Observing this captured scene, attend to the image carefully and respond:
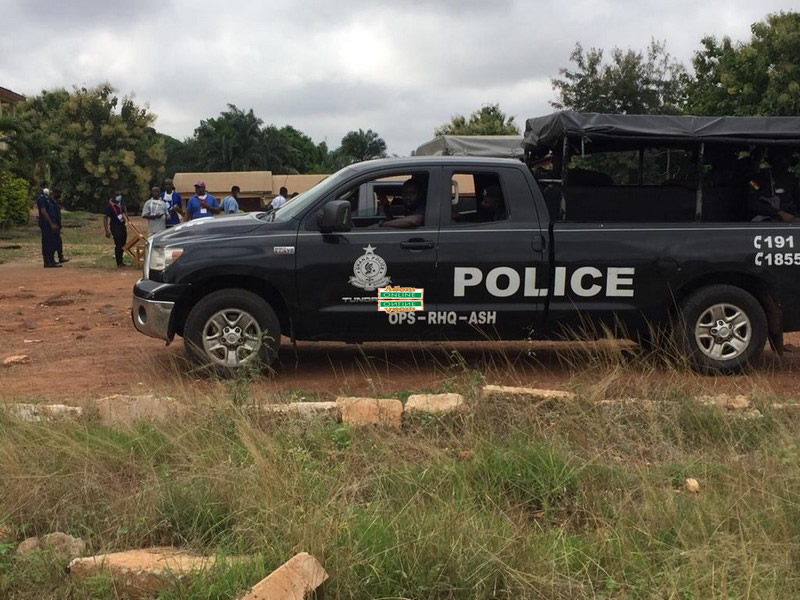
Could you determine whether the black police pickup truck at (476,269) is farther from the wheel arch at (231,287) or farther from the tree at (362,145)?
the tree at (362,145)

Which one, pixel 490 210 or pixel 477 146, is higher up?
pixel 477 146

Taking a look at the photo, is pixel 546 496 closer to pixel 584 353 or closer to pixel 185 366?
pixel 584 353

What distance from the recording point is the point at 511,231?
6391 millimetres

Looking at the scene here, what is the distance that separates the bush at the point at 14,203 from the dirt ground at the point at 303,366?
17599 millimetres

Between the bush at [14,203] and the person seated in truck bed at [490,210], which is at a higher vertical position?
the bush at [14,203]

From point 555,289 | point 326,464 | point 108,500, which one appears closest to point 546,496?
point 326,464

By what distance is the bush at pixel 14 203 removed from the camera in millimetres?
24797

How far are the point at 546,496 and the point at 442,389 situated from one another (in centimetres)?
198

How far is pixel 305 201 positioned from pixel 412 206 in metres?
0.94

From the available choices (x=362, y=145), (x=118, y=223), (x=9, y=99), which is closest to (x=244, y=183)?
(x=9, y=99)

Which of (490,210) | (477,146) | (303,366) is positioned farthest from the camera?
(477,146)

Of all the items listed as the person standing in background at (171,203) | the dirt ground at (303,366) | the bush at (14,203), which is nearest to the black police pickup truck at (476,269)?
the dirt ground at (303,366)

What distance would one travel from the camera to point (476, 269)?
6.34 m

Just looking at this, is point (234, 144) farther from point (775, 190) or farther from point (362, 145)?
point (775, 190)
